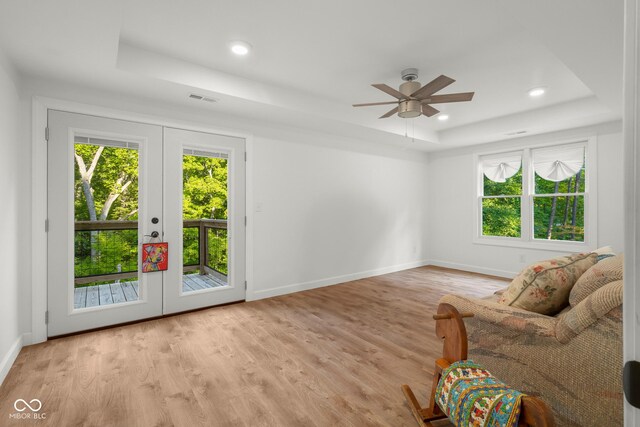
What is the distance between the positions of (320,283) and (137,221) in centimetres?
265

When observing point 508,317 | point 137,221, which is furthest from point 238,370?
point 137,221

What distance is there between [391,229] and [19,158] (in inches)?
203

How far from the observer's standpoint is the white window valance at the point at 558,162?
4805mm

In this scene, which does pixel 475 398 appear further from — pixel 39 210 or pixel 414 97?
pixel 39 210

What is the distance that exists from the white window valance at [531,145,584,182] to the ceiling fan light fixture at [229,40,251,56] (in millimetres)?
4926

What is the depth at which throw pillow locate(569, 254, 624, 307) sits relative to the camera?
56.4 inches

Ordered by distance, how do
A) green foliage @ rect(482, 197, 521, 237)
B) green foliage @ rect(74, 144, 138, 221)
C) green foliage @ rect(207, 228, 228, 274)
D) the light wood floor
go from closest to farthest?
the light wood floor
green foliage @ rect(74, 144, 138, 221)
green foliage @ rect(207, 228, 228, 274)
green foliage @ rect(482, 197, 521, 237)

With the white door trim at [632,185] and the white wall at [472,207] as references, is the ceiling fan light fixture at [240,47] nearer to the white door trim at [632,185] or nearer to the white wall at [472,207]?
the white door trim at [632,185]

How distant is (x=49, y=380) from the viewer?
7.24 feet

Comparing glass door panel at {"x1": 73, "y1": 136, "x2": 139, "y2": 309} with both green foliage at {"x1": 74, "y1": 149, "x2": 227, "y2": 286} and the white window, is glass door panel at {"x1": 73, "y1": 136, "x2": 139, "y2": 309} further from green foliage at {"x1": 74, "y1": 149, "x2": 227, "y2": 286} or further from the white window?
the white window

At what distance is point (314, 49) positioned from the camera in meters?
2.86

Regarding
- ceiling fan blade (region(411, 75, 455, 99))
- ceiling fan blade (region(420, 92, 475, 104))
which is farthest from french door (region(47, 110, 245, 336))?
ceiling fan blade (region(420, 92, 475, 104))

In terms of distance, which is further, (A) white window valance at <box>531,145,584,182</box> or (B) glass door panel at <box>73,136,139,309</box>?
(A) white window valance at <box>531,145,584,182</box>

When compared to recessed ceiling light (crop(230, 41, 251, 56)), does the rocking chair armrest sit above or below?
below
